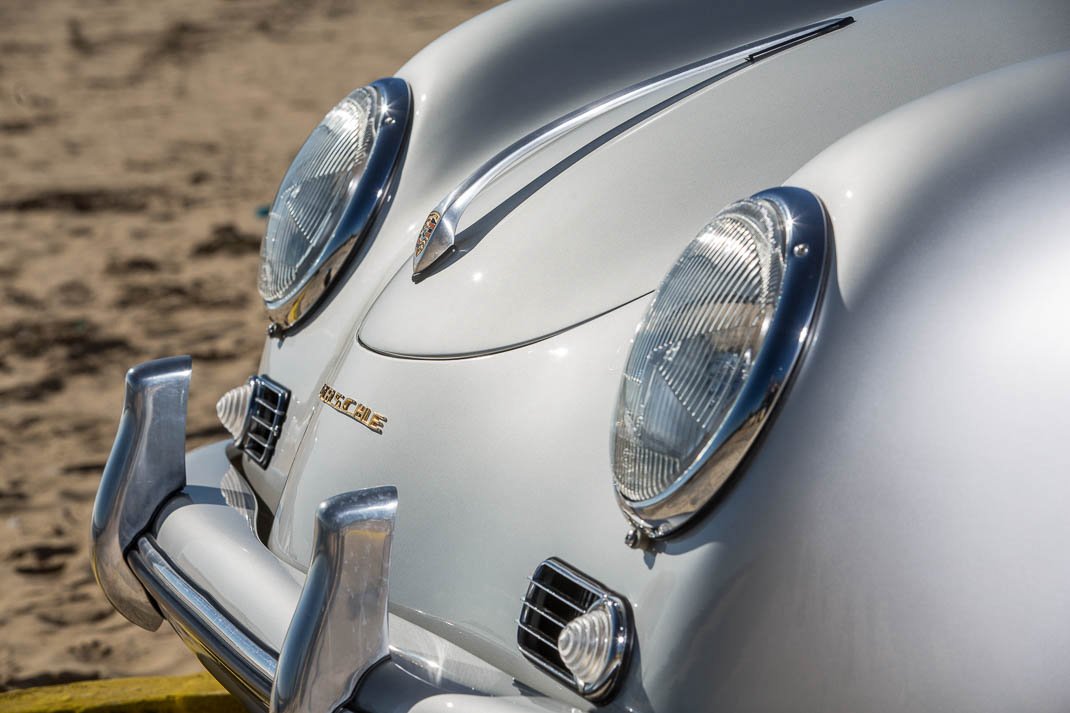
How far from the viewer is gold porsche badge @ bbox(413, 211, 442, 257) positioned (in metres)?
1.75

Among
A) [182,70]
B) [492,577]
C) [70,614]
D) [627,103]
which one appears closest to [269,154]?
[182,70]

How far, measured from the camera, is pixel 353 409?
5.45 ft

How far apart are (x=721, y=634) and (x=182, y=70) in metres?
6.83

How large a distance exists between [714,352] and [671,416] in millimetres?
79

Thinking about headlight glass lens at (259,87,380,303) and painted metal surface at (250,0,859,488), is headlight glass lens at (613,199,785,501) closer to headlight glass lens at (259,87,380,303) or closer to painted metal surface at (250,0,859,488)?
painted metal surface at (250,0,859,488)

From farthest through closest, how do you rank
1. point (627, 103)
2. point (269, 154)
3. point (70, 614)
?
point (269, 154) → point (70, 614) → point (627, 103)

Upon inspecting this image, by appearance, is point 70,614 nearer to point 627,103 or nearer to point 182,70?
point 627,103

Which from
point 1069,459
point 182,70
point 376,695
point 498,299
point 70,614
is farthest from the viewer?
point 182,70

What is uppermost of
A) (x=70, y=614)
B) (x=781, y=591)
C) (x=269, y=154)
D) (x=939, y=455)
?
(x=939, y=455)

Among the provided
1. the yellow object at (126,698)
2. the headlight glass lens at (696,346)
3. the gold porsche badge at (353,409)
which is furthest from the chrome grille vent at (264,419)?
the headlight glass lens at (696,346)

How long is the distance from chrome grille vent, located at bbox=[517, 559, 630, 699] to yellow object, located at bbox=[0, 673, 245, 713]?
1.11 metres

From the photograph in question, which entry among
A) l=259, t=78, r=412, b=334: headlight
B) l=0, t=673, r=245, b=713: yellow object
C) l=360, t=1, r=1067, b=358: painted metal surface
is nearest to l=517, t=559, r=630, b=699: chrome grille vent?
l=360, t=1, r=1067, b=358: painted metal surface

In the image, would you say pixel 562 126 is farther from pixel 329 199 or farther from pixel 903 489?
pixel 903 489

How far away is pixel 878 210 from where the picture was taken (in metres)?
1.21
